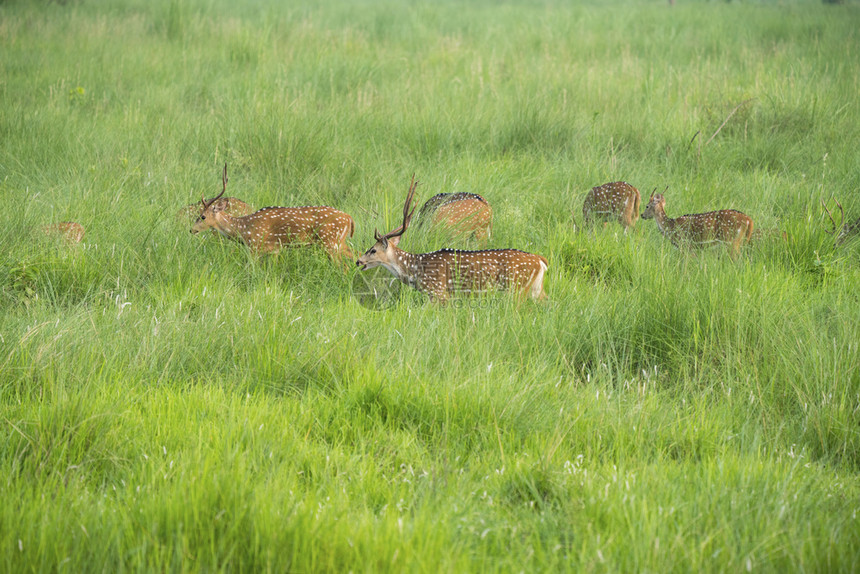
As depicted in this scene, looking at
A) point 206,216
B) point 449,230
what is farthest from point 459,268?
point 206,216

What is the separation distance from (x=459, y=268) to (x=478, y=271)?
0.40 ft

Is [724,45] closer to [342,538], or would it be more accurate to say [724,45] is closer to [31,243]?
[31,243]

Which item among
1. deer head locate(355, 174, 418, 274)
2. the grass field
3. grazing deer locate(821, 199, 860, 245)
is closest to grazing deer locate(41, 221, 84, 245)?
the grass field

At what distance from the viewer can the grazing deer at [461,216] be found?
5.88 m

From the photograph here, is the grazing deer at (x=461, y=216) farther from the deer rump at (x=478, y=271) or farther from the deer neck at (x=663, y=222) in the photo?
the deer neck at (x=663, y=222)

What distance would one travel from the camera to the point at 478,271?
501cm

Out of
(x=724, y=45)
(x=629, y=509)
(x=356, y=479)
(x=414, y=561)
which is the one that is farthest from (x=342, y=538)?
(x=724, y=45)

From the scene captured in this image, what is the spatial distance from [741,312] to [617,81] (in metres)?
6.69

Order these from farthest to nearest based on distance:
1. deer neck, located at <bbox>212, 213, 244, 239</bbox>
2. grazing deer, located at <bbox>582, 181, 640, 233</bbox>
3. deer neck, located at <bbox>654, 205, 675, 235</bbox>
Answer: grazing deer, located at <bbox>582, 181, 640, 233</bbox> < deer neck, located at <bbox>654, 205, 675, 235</bbox> < deer neck, located at <bbox>212, 213, 244, 239</bbox>

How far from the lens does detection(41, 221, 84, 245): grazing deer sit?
5.39 meters

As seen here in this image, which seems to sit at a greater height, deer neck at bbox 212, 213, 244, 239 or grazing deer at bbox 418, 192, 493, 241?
grazing deer at bbox 418, 192, 493, 241

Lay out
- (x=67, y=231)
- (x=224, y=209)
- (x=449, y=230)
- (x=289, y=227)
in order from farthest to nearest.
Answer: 1. (x=224, y=209)
2. (x=449, y=230)
3. (x=289, y=227)
4. (x=67, y=231)

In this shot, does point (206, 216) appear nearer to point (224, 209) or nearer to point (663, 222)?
point (224, 209)

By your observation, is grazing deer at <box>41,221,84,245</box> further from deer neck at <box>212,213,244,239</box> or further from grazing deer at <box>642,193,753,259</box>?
grazing deer at <box>642,193,753,259</box>
